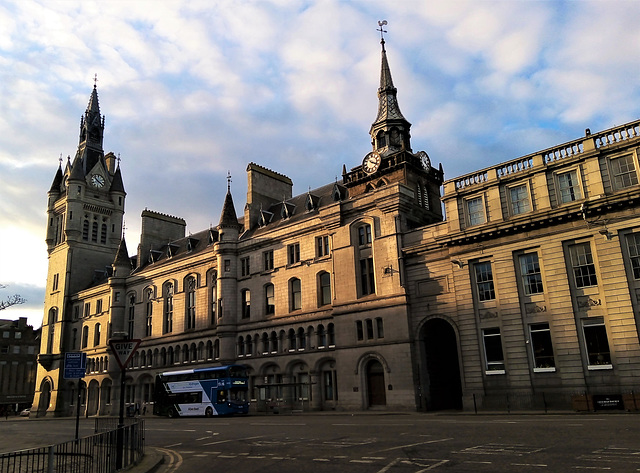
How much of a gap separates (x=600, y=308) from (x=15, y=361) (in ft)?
336

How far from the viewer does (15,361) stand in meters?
97.9

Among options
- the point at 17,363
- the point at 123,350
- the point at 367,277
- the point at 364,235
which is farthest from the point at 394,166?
the point at 17,363

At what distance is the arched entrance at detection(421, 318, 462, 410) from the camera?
37.7 meters

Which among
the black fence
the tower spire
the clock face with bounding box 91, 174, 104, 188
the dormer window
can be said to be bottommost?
the black fence

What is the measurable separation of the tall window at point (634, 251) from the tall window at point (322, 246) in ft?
76.8

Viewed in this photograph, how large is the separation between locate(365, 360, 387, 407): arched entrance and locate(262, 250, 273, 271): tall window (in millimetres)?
15182

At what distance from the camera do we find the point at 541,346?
3136 centimetres

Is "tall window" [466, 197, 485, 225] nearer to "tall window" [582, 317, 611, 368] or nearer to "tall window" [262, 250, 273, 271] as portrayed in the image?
"tall window" [582, 317, 611, 368]

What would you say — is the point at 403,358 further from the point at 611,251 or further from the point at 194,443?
the point at 194,443

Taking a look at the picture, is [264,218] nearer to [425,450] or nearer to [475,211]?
[475,211]

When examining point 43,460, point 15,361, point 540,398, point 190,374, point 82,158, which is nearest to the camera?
point 43,460

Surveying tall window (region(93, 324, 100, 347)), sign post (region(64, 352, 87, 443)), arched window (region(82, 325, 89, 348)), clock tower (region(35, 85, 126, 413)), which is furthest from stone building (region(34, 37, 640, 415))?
sign post (region(64, 352, 87, 443))

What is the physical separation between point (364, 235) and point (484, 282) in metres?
11.3

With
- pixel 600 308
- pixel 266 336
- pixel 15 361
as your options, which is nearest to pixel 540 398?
pixel 600 308
